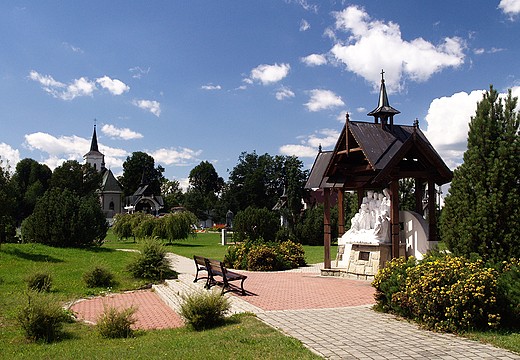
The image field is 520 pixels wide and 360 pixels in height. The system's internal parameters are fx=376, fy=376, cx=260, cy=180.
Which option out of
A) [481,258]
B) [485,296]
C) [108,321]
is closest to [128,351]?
[108,321]

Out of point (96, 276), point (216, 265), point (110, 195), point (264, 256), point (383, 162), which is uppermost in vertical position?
Result: point (110, 195)

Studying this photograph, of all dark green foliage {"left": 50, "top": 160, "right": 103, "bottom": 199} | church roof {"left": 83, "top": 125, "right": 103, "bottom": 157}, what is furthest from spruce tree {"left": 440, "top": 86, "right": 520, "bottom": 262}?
church roof {"left": 83, "top": 125, "right": 103, "bottom": 157}

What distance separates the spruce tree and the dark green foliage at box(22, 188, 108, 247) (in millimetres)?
17994

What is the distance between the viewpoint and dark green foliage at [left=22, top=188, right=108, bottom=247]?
19219mm

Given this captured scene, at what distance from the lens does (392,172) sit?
11.3m

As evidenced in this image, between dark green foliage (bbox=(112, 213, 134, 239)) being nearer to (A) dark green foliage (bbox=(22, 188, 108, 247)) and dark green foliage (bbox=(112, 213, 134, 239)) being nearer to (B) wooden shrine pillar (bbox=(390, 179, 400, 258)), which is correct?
(A) dark green foliage (bbox=(22, 188, 108, 247))

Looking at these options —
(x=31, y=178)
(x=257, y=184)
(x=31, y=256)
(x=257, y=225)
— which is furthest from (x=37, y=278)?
(x=31, y=178)

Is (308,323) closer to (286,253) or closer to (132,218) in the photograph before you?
(286,253)

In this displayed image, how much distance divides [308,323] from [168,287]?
6.31m

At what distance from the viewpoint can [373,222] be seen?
490 inches

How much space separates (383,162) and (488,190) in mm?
4452

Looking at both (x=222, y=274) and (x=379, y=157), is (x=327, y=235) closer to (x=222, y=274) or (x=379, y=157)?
(x=379, y=157)

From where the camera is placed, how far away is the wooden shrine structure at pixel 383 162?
37.0 feet

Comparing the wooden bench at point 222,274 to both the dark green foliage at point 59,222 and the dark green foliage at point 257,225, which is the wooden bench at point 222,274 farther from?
the dark green foliage at point 257,225
